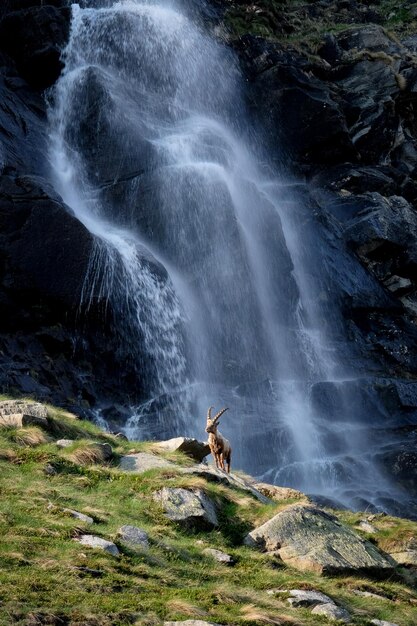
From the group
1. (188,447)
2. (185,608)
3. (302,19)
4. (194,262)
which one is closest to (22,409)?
Result: (188,447)

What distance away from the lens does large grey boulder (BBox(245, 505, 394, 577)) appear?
39.7 ft

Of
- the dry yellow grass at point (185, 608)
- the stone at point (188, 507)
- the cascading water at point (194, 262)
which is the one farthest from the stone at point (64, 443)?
the cascading water at point (194, 262)

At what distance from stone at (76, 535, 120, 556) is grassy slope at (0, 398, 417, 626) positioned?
0.55 ft

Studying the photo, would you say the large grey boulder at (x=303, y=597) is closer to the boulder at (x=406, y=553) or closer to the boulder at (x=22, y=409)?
the boulder at (x=406, y=553)

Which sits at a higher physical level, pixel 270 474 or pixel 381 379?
pixel 381 379

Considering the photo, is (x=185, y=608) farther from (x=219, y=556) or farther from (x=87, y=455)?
(x=87, y=455)

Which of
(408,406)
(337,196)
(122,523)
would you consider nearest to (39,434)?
(122,523)

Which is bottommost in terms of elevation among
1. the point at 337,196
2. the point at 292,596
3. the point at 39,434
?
the point at 292,596

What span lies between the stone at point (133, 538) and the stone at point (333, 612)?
2492mm

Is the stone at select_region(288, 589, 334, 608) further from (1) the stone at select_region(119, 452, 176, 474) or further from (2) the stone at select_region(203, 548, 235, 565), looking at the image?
(1) the stone at select_region(119, 452, 176, 474)

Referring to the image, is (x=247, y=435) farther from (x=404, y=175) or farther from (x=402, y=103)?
(x=402, y=103)

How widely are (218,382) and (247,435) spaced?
308cm

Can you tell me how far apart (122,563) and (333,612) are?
2.83m

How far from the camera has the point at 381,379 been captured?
3238cm
